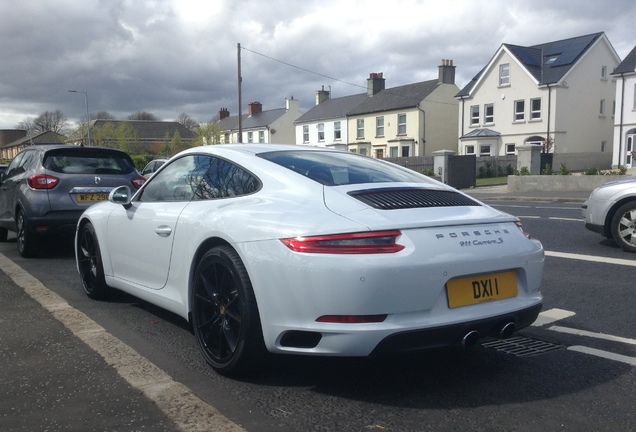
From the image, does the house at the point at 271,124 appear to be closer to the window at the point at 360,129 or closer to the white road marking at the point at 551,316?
the window at the point at 360,129

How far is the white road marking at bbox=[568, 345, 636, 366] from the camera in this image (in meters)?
3.88

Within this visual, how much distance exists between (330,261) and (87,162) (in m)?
6.54

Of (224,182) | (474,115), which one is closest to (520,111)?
(474,115)

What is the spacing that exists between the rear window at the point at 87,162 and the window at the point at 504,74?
3833cm

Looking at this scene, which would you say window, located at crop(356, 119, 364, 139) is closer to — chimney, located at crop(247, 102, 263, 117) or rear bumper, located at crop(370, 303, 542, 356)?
chimney, located at crop(247, 102, 263, 117)

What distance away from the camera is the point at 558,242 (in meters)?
9.05

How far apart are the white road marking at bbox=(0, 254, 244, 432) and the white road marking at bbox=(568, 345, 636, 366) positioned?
2.45 m

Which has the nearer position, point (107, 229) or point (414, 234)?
point (414, 234)

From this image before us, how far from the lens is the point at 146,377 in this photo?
3619mm

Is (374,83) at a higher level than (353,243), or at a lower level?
higher

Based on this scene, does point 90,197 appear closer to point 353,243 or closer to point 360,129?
point 353,243

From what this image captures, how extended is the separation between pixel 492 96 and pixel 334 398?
4322cm

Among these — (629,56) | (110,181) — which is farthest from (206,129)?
(110,181)

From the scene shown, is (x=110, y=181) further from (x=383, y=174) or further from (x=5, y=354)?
(x=383, y=174)
